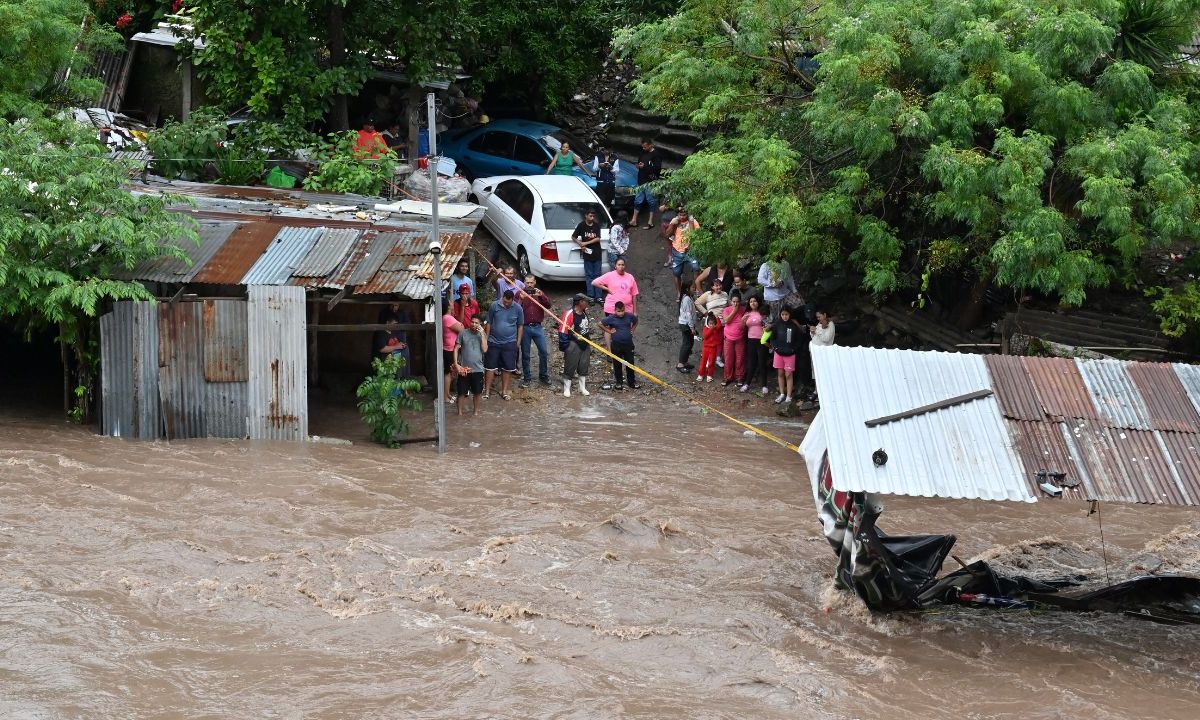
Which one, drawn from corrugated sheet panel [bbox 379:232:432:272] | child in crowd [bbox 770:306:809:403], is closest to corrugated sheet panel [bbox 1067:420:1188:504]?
child in crowd [bbox 770:306:809:403]

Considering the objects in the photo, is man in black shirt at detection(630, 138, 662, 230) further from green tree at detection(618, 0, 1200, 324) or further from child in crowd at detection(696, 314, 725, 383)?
green tree at detection(618, 0, 1200, 324)

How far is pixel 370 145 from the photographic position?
61.0ft

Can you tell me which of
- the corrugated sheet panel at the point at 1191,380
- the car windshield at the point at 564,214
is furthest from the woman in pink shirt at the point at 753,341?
the corrugated sheet panel at the point at 1191,380

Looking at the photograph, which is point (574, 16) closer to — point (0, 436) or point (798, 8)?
point (798, 8)

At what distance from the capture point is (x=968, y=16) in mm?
14195

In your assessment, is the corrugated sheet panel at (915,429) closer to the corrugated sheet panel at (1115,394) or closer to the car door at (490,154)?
the corrugated sheet panel at (1115,394)

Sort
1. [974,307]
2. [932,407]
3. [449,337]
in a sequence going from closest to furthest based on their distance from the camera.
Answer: [932,407] < [449,337] < [974,307]

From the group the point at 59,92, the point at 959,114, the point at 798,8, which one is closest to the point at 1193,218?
the point at 959,114

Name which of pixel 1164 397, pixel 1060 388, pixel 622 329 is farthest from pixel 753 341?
pixel 1164 397

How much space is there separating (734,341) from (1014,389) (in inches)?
314

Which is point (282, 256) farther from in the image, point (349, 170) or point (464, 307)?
point (349, 170)

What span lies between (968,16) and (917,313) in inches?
166

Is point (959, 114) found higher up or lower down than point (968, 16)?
lower down

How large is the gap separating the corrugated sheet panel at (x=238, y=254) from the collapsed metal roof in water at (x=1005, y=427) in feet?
23.3
